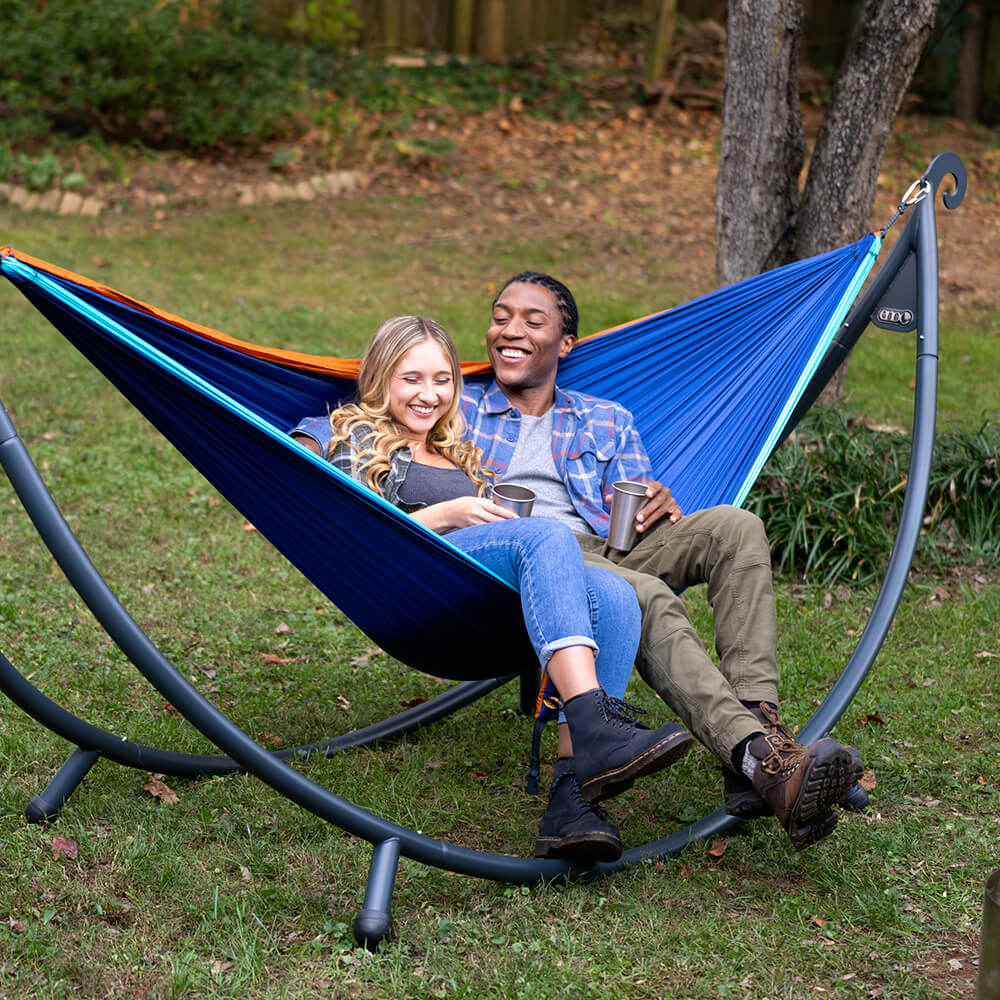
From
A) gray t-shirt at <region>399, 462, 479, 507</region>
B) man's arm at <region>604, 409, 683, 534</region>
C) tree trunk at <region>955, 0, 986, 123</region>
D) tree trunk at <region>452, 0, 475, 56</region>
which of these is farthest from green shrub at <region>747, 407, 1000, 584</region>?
tree trunk at <region>452, 0, 475, 56</region>

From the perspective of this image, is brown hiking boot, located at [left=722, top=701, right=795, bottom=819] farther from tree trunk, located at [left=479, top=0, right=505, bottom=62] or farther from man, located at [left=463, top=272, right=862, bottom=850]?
tree trunk, located at [left=479, top=0, right=505, bottom=62]

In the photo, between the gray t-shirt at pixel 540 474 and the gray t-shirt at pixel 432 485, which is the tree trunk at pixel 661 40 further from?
the gray t-shirt at pixel 432 485

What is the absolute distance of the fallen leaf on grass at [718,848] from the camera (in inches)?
95.1

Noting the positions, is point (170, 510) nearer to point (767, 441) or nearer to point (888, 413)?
point (767, 441)

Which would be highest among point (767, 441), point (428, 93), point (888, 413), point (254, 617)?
point (428, 93)

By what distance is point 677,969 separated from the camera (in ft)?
6.66

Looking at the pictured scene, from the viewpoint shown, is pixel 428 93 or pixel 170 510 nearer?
pixel 170 510

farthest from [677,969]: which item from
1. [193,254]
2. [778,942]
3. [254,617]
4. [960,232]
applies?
[960,232]

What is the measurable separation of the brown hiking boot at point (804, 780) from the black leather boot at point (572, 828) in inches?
10.6

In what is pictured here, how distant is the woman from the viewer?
209 centimetres

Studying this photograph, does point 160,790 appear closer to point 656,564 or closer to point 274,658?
point 274,658

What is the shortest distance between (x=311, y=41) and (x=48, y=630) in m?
7.45

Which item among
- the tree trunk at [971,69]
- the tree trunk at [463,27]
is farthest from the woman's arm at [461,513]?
the tree trunk at [971,69]

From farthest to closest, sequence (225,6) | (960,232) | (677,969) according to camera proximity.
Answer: (225,6)
(960,232)
(677,969)
